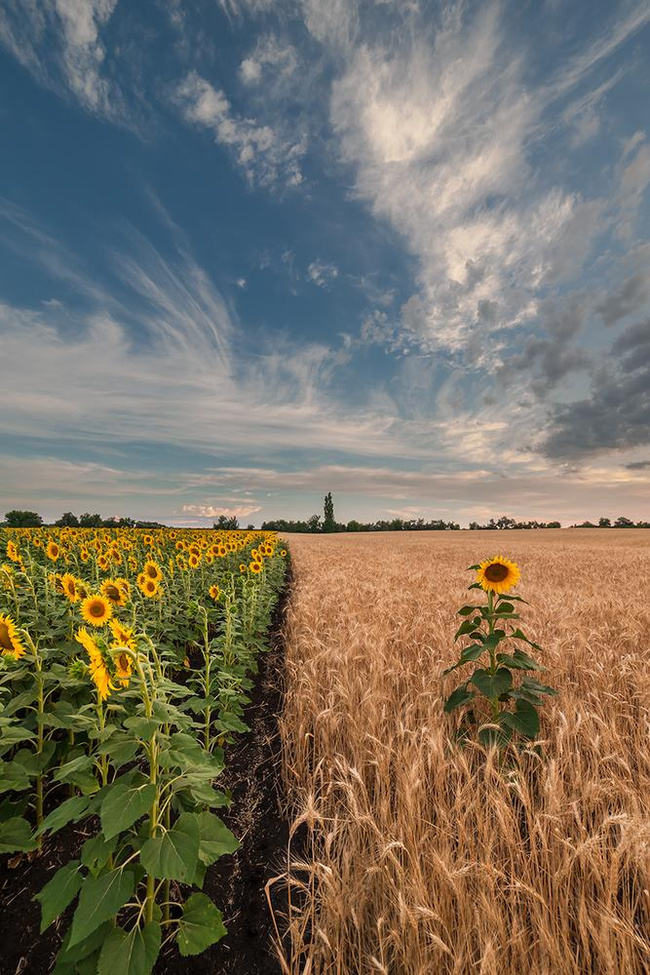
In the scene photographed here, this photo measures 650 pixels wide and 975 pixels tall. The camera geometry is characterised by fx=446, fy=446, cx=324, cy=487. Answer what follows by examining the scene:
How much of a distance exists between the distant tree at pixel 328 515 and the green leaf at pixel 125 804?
103m

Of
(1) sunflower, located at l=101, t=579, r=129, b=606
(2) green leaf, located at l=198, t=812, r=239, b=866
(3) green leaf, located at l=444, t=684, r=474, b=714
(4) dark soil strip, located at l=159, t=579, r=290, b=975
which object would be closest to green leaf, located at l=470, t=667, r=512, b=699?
(3) green leaf, located at l=444, t=684, r=474, b=714

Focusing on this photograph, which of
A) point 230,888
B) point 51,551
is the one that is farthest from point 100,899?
point 51,551

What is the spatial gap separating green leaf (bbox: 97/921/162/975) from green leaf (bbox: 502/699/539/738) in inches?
106

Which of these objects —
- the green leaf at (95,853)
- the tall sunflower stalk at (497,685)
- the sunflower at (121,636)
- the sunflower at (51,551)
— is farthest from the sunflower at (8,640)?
the sunflower at (51,551)

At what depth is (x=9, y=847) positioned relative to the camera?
2422mm

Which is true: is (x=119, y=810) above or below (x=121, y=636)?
below

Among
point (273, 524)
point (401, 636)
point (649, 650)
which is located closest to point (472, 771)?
point (401, 636)

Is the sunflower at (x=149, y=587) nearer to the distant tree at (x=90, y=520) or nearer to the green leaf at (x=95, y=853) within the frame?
the green leaf at (x=95, y=853)

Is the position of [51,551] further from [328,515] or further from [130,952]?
[328,515]

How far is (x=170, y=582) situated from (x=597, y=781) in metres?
7.04

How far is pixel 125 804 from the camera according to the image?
2.00 meters

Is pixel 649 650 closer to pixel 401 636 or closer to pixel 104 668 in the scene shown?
pixel 401 636

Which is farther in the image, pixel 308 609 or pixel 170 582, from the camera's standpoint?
pixel 170 582

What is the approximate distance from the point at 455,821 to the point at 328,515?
105 metres
